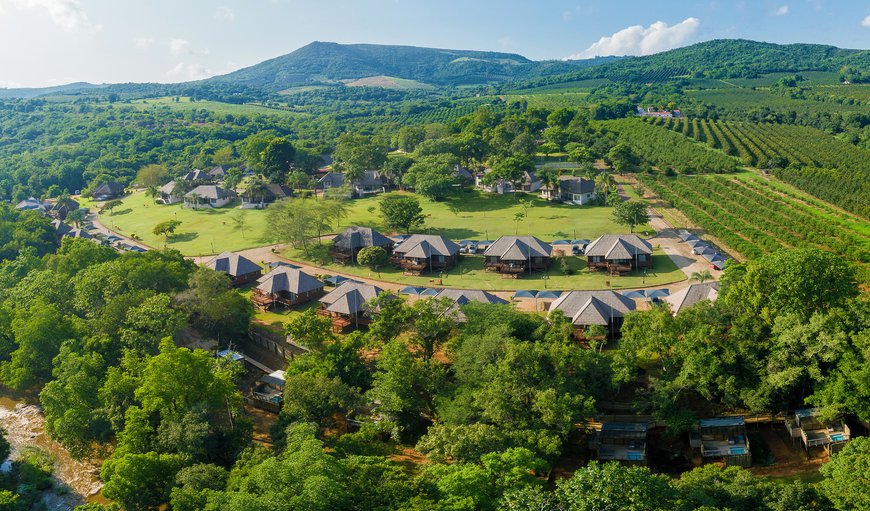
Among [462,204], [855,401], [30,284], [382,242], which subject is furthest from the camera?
[462,204]

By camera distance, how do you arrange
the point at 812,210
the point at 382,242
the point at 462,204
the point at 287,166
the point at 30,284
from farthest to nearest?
the point at 287,166, the point at 462,204, the point at 812,210, the point at 382,242, the point at 30,284

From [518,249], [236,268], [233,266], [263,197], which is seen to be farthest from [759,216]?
[263,197]

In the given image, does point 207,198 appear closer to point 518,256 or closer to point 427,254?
point 427,254

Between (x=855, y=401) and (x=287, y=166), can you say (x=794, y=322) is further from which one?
(x=287, y=166)

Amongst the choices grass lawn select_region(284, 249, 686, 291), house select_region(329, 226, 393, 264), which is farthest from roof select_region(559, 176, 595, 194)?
house select_region(329, 226, 393, 264)

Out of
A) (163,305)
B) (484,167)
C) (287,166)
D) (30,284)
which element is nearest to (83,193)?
(287,166)

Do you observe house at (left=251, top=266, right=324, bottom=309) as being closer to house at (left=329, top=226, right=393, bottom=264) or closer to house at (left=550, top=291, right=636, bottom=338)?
house at (left=329, top=226, right=393, bottom=264)

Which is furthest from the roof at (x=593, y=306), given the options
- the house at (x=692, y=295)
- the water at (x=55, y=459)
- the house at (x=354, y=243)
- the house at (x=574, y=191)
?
the house at (x=574, y=191)
